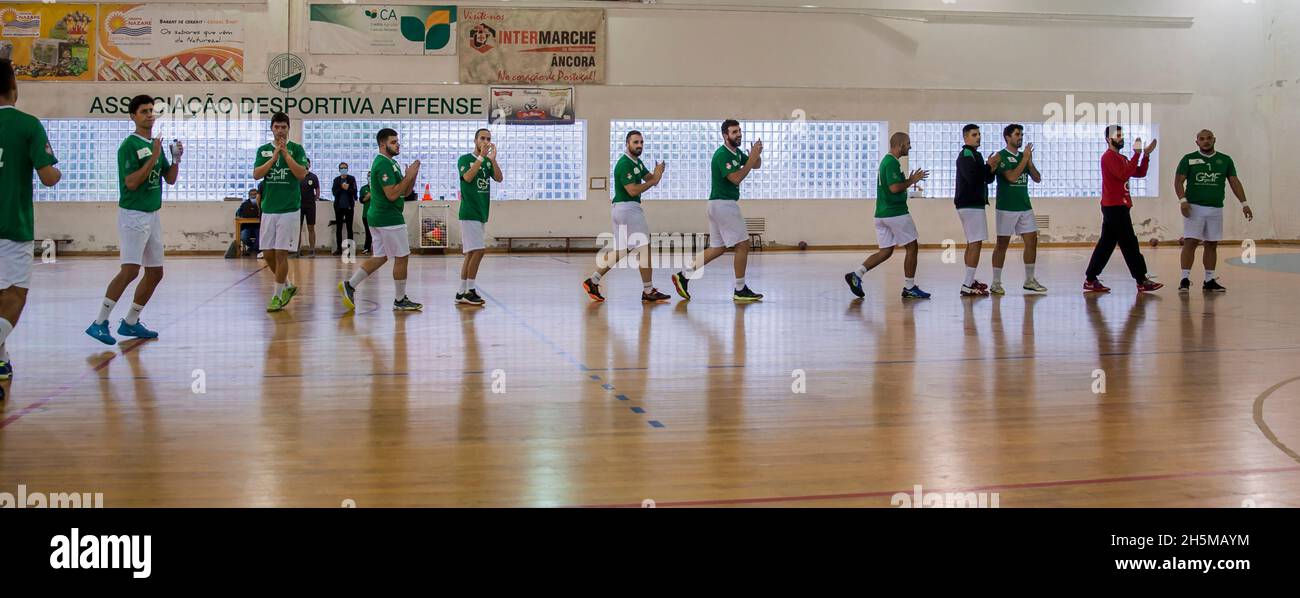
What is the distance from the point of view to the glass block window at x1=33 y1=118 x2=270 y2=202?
2166 centimetres

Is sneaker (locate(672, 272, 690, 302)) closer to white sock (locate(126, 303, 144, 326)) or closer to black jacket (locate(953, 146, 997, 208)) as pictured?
black jacket (locate(953, 146, 997, 208))

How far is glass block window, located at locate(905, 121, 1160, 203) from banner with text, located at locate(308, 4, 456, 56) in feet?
33.2

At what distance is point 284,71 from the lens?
2172cm

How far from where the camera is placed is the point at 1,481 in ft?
12.0

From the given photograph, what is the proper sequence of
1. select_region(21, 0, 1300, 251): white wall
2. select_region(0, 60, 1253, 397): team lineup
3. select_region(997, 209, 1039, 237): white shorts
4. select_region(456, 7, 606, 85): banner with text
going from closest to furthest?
select_region(0, 60, 1253, 397): team lineup
select_region(997, 209, 1039, 237): white shorts
select_region(21, 0, 1300, 251): white wall
select_region(456, 7, 606, 85): banner with text

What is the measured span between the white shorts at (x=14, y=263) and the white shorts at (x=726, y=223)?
6308 mm

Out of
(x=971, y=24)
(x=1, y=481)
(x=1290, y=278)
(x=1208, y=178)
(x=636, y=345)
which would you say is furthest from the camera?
(x=971, y=24)

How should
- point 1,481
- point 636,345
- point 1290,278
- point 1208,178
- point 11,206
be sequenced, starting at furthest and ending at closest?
1. point 1290,278
2. point 1208,178
3. point 636,345
4. point 11,206
5. point 1,481

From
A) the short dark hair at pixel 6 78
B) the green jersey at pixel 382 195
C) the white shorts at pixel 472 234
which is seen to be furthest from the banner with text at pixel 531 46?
the short dark hair at pixel 6 78

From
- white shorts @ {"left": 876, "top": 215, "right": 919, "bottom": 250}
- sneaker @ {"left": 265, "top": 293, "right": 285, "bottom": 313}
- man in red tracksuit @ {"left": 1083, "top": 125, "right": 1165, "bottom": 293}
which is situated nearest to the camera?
sneaker @ {"left": 265, "top": 293, "right": 285, "bottom": 313}

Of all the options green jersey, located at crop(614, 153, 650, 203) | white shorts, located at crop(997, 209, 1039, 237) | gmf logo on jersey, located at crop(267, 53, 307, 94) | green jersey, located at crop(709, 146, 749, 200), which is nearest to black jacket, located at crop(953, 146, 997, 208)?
white shorts, located at crop(997, 209, 1039, 237)

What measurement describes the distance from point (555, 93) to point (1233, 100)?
1507cm
